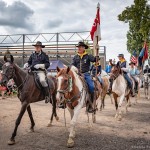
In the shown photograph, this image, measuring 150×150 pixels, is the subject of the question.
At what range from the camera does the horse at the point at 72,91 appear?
7.64 metres

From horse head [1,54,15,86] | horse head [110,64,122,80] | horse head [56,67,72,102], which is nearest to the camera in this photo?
horse head [56,67,72,102]

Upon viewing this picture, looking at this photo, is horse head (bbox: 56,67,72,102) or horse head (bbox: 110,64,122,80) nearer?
horse head (bbox: 56,67,72,102)

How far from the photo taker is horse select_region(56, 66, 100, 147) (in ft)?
25.1

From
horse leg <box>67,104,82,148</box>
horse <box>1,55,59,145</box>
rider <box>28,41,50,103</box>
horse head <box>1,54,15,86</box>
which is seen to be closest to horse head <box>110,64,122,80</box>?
rider <box>28,41,50,103</box>

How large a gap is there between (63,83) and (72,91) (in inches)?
30.4

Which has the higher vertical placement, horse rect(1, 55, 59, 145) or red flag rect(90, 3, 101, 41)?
red flag rect(90, 3, 101, 41)

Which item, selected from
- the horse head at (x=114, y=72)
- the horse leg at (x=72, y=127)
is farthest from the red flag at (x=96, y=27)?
the horse leg at (x=72, y=127)

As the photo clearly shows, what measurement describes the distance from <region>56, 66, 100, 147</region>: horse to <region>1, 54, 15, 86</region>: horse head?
64.1 inches

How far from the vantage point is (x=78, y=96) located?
8422 mm

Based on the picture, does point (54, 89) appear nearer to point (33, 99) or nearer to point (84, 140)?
point (33, 99)

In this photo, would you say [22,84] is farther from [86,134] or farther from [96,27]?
[96,27]

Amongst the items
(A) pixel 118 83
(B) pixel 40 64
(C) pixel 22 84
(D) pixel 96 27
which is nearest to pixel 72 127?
(C) pixel 22 84

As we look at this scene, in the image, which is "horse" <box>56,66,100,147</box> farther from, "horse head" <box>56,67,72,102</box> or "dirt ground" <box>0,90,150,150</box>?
"dirt ground" <box>0,90,150,150</box>

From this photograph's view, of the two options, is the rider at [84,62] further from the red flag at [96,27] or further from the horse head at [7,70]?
the red flag at [96,27]
